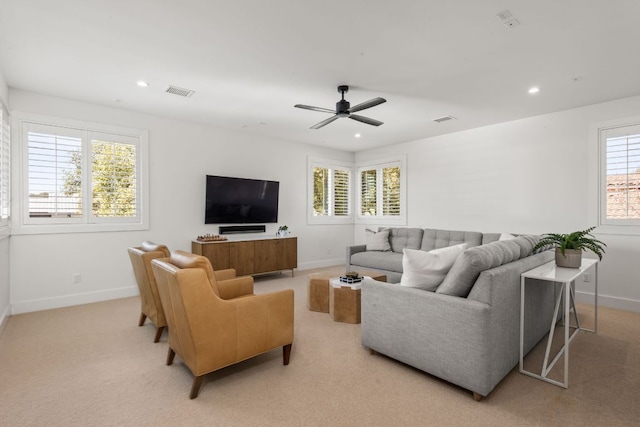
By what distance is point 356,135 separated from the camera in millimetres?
6109

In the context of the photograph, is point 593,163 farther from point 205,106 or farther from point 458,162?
point 205,106

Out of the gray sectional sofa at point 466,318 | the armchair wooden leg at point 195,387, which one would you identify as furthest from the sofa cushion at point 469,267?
the armchair wooden leg at point 195,387

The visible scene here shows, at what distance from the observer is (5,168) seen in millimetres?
3594

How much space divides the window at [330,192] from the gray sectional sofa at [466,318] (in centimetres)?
447

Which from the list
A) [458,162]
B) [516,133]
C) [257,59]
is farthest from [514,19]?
[458,162]

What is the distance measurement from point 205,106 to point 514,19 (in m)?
3.69

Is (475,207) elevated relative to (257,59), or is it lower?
lower

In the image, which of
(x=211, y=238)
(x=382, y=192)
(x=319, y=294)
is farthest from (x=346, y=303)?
(x=382, y=192)

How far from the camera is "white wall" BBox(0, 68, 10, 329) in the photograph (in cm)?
351

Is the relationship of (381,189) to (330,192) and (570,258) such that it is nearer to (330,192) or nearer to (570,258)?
(330,192)

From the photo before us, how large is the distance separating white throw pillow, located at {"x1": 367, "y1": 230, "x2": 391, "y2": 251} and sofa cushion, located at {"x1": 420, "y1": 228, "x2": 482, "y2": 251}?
0.62m

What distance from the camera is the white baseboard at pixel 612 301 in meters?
4.08

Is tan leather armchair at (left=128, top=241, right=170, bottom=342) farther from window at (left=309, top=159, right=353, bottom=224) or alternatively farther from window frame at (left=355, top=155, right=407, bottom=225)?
window frame at (left=355, top=155, right=407, bottom=225)

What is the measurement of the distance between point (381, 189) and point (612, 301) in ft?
13.8
